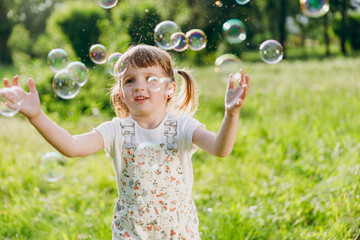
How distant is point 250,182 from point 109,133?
2125 mm

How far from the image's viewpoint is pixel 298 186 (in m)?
3.45

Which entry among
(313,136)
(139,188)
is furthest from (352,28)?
(139,188)

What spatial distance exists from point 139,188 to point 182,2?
2.21m

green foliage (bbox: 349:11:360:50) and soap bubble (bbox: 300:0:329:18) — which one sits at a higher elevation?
green foliage (bbox: 349:11:360:50)

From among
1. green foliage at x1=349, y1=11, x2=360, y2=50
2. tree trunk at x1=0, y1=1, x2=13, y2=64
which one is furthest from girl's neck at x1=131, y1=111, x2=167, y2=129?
tree trunk at x1=0, y1=1, x2=13, y2=64

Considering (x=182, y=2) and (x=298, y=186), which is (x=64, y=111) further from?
(x=298, y=186)

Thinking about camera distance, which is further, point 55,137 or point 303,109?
point 303,109

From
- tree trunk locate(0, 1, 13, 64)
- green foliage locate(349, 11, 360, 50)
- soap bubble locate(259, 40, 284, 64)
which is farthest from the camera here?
tree trunk locate(0, 1, 13, 64)

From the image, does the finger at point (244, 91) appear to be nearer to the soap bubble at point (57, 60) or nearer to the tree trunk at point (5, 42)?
the soap bubble at point (57, 60)

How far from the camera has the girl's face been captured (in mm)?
1942

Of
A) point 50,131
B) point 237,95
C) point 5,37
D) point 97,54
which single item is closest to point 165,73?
point 237,95

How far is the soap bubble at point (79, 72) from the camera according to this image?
250 centimetres

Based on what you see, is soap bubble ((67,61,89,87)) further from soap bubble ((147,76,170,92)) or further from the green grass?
the green grass

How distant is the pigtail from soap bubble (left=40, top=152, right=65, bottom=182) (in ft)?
2.77
